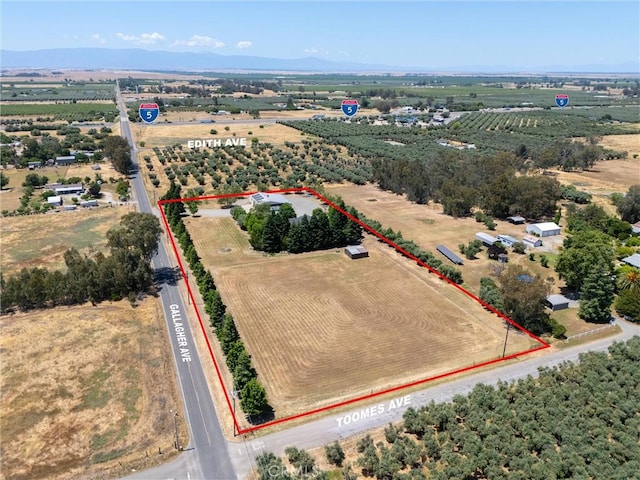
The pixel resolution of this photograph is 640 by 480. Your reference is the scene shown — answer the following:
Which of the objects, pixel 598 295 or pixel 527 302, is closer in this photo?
pixel 527 302

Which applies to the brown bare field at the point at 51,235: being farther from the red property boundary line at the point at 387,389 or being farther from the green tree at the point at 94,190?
the red property boundary line at the point at 387,389

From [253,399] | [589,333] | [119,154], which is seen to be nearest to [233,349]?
[253,399]

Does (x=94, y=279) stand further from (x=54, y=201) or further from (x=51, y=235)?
(x=54, y=201)

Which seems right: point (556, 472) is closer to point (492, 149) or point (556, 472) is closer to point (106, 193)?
point (106, 193)

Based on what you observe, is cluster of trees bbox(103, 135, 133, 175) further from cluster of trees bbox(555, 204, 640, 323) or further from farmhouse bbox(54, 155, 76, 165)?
cluster of trees bbox(555, 204, 640, 323)

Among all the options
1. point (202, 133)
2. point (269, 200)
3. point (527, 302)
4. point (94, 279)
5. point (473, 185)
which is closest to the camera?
point (527, 302)

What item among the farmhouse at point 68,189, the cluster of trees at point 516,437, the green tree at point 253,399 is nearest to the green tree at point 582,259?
the cluster of trees at point 516,437
